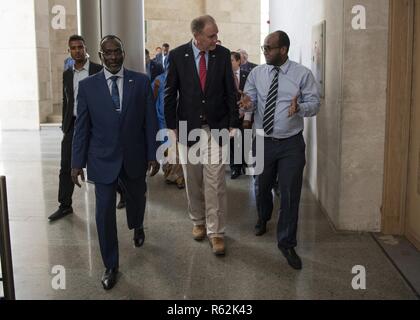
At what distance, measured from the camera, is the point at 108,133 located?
4.22 meters

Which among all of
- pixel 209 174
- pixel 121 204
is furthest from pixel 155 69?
pixel 209 174

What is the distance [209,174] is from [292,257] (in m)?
1.07

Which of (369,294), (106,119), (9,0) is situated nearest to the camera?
(369,294)

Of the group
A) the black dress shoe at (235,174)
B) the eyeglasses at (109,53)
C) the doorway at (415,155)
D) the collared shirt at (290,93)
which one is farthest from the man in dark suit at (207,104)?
the black dress shoe at (235,174)

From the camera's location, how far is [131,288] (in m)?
4.12

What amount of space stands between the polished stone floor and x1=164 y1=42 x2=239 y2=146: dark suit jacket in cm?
113

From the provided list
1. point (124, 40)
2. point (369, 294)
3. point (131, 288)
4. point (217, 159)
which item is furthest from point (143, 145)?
point (124, 40)

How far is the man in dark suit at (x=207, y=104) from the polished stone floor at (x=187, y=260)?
1.43ft

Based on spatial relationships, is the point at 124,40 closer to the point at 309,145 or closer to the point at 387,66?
the point at 309,145

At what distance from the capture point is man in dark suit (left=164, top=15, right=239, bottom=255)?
16.1 ft

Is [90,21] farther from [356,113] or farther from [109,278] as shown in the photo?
[109,278]

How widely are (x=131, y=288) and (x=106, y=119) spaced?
52.4 inches

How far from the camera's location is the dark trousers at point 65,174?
238 inches

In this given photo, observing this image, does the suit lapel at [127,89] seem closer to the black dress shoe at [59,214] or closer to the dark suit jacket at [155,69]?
the black dress shoe at [59,214]
